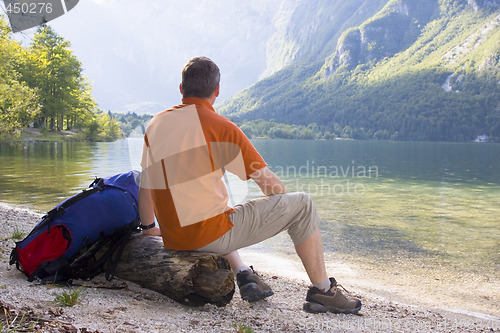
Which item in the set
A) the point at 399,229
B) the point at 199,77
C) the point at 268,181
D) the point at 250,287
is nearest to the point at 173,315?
the point at 250,287

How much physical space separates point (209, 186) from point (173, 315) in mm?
1117

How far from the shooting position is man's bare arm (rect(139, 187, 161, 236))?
4.18m

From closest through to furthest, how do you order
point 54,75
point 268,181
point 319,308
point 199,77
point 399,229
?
point 199,77 → point 268,181 → point 319,308 → point 399,229 → point 54,75

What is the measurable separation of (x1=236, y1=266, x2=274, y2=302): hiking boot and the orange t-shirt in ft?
2.08

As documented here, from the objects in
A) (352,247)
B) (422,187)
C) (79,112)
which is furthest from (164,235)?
(79,112)

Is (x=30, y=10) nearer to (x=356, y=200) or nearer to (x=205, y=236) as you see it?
(x=205, y=236)

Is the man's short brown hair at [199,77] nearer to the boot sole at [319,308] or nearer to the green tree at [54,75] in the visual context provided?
the boot sole at [319,308]

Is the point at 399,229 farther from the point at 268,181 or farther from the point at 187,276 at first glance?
the point at 187,276

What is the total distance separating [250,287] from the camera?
155 inches

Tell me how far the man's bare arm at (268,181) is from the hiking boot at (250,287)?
0.87m

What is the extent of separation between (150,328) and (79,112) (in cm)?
6546

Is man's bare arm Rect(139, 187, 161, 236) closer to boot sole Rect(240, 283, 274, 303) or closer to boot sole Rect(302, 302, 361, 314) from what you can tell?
boot sole Rect(240, 283, 274, 303)

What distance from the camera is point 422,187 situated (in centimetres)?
2327

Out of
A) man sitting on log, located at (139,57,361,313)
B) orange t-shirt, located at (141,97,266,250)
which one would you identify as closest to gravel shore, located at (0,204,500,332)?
man sitting on log, located at (139,57,361,313)
